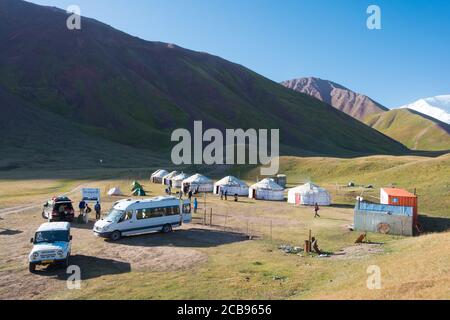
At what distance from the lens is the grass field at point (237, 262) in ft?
57.7

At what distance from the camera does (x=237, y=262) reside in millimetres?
23422

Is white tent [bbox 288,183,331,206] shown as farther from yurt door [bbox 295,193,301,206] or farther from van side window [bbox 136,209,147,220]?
van side window [bbox 136,209,147,220]

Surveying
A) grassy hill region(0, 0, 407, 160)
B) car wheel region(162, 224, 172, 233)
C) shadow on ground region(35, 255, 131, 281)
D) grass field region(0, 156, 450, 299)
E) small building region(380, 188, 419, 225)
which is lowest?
shadow on ground region(35, 255, 131, 281)

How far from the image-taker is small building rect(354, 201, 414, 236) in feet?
110

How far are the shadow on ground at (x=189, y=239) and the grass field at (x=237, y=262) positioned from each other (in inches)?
2.7

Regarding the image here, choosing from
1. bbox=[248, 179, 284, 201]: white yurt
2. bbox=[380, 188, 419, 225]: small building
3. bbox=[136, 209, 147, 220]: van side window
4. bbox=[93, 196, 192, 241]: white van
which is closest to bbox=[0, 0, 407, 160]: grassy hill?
bbox=[248, 179, 284, 201]: white yurt

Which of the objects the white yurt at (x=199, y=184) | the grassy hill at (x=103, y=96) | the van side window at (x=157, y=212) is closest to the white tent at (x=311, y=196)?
the white yurt at (x=199, y=184)

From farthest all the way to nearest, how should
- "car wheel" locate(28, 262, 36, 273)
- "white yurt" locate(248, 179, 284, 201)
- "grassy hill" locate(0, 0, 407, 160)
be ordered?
"grassy hill" locate(0, 0, 407, 160) < "white yurt" locate(248, 179, 284, 201) < "car wheel" locate(28, 262, 36, 273)

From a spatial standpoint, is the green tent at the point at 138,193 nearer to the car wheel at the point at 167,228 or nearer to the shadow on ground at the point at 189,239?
the shadow on ground at the point at 189,239

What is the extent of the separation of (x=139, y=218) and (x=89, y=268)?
309 inches

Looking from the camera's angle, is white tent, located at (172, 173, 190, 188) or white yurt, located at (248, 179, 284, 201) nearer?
white yurt, located at (248, 179, 284, 201)

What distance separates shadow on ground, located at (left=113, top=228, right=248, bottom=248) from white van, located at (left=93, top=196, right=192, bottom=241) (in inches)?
22.9
